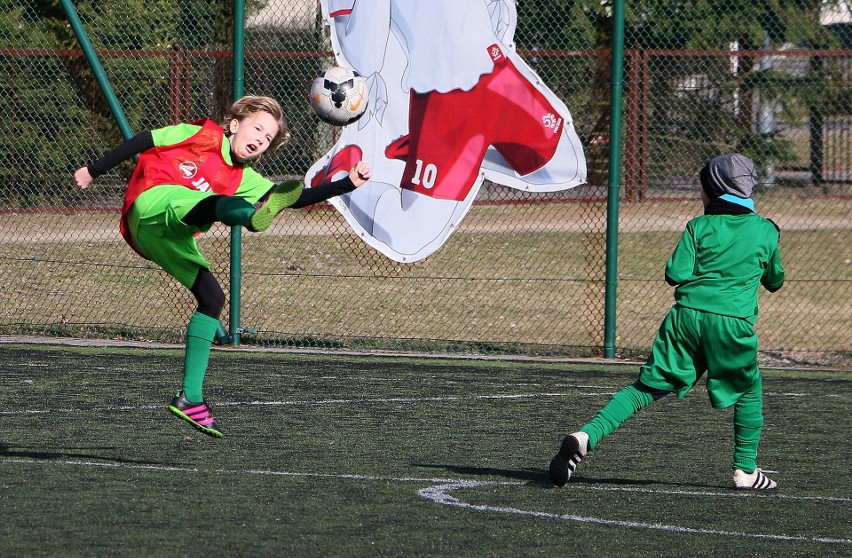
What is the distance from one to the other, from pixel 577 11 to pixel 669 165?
1.87 meters

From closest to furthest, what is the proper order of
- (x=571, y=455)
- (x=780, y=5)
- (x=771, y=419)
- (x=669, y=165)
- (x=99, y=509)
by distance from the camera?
(x=99, y=509) < (x=571, y=455) < (x=771, y=419) < (x=669, y=165) < (x=780, y=5)

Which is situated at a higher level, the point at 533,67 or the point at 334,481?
the point at 533,67

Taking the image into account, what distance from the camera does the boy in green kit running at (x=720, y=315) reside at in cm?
600

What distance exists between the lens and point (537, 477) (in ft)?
20.5

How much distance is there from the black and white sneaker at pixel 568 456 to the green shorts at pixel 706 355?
1.52ft

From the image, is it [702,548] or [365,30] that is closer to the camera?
[702,548]

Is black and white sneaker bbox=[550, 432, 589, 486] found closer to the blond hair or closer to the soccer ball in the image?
the blond hair

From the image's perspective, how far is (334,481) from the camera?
5.96m

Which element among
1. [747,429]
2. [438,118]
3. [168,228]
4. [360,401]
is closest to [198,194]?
[168,228]

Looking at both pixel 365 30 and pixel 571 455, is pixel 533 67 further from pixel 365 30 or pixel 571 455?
pixel 571 455

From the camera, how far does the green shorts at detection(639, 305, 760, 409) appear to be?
19.7 feet

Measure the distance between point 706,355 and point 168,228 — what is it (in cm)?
252

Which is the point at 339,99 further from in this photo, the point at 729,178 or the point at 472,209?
the point at 472,209

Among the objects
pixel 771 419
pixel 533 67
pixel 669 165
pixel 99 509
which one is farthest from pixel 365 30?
pixel 99 509
